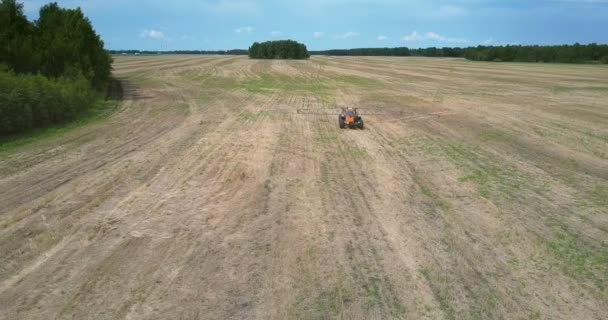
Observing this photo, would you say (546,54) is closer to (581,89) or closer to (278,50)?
(278,50)

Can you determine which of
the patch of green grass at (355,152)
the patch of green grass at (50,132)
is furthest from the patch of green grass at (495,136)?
the patch of green grass at (50,132)

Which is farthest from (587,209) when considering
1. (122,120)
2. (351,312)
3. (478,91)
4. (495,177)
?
(478,91)

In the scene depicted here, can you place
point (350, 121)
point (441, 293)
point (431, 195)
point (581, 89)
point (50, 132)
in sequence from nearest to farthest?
point (441, 293) → point (431, 195) → point (50, 132) → point (350, 121) → point (581, 89)

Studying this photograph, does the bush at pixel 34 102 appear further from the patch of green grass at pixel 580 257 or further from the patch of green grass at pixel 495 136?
the patch of green grass at pixel 495 136

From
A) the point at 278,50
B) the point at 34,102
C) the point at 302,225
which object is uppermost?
the point at 278,50

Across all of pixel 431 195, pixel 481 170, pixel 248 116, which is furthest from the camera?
pixel 248 116

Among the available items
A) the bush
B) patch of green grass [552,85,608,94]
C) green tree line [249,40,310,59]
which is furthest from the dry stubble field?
green tree line [249,40,310,59]

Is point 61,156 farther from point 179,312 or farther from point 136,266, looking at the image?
point 179,312

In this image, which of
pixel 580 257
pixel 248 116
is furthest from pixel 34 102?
pixel 580 257
